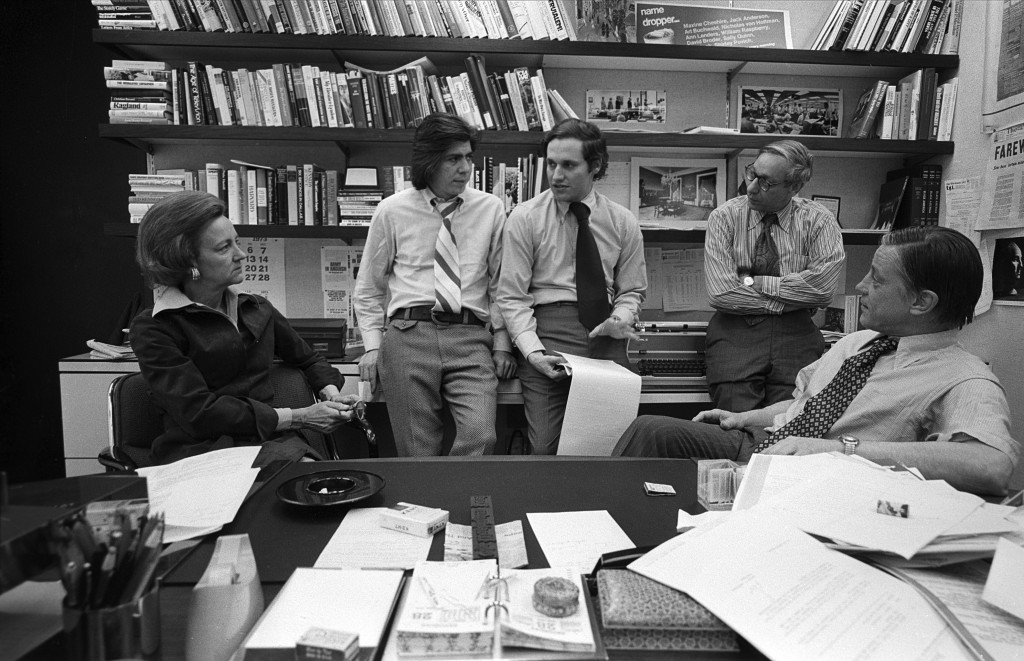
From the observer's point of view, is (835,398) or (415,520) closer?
(415,520)

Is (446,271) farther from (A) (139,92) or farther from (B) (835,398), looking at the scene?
(A) (139,92)

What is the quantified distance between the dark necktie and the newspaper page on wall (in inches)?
69.8

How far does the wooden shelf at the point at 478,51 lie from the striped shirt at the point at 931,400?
1877 mm

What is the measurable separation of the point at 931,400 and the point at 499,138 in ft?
6.58

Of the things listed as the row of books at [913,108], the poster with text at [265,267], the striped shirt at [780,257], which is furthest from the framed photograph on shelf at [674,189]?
the poster with text at [265,267]

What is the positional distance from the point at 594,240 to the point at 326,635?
2.01 metres

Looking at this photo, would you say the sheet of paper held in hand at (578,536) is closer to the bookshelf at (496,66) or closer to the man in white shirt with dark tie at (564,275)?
the man in white shirt with dark tie at (564,275)

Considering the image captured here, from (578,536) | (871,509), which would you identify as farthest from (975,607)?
(578,536)

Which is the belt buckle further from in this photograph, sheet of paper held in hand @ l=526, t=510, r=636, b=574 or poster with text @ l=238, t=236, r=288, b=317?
sheet of paper held in hand @ l=526, t=510, r=636, b=574

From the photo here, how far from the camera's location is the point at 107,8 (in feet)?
9.00

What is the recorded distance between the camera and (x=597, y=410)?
6.95ft

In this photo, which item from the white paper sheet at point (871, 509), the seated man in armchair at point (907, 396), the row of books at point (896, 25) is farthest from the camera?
the row of books at point (896, 25)

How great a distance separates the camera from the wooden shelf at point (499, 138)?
2.76 meters

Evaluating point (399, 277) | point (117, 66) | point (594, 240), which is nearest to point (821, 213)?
point (594, 240)
